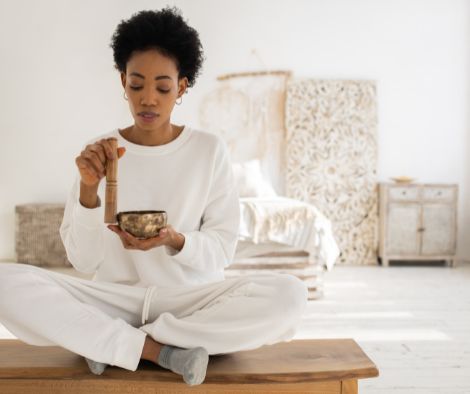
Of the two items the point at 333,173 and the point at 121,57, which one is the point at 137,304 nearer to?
the point at 121,57

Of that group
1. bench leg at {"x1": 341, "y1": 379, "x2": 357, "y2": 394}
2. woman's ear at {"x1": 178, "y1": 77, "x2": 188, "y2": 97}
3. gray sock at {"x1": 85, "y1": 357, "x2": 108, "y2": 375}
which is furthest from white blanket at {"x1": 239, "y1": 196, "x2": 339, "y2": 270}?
gray sock at {"x1": 85, "y1": 357, "x2": 108, "y2": 375}

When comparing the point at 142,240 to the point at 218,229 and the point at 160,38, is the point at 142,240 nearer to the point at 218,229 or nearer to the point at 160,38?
the point at 218,229

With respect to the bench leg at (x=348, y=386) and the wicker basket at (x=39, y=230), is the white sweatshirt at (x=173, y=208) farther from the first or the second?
the wicker basket at (x=39, y=230)

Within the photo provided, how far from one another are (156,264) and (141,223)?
12.6 inches

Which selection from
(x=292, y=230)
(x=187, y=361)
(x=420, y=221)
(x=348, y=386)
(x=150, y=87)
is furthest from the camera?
(x=420, y=221)

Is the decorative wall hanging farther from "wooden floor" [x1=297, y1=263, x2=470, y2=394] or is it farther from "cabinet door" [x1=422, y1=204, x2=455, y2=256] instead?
"wooden floor" [x1=297, y1=263, x2=470, y2=394]

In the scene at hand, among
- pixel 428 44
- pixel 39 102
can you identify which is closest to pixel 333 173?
pixel 428 44

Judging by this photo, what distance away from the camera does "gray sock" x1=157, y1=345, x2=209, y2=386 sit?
146 centimetres

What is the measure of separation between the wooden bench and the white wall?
13.3ft

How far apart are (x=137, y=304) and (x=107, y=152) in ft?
1.59

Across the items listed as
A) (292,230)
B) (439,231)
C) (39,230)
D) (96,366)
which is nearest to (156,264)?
(96,366)

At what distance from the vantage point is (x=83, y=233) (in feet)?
5.46

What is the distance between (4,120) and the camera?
17.6 ft

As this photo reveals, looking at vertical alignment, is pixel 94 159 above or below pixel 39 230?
above
